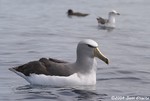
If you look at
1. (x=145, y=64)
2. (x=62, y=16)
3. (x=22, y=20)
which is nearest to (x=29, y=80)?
(x=145, y=64)

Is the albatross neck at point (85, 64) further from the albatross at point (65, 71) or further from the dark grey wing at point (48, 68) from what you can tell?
the dark grey wing at point (48, 68)

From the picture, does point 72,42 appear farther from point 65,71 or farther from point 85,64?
point 65,71

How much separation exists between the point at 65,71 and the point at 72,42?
373 inches

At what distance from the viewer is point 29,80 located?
A: 50.1 feet

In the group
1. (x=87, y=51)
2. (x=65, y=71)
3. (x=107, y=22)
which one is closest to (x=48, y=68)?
(x=65, y=71)

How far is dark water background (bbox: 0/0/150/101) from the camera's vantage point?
14789 mm

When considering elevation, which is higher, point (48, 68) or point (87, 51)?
point (87, 51)

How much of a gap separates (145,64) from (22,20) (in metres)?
14.6

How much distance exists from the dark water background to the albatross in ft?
0.69

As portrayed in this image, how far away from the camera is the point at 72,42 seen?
2438 centimetres

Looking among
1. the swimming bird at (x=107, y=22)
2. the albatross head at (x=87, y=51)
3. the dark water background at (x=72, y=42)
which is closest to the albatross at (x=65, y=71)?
the albatross head at (x=87, y=51)

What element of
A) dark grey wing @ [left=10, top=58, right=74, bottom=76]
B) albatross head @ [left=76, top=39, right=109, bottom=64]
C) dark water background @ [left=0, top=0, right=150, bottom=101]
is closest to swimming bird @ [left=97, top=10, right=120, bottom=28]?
dark water background @ [left=0, top=0, right=150, bottom=101]

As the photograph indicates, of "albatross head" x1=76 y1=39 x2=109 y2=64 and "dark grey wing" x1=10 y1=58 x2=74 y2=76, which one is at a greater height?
"albatross head" x1=76 y1=39 x2=109 y2=64

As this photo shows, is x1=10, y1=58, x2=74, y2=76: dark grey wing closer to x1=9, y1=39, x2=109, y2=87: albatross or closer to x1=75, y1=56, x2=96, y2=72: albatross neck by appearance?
x1=9, y1=39, x2=109, y2=87: albatross
